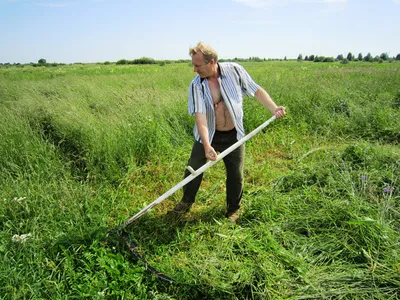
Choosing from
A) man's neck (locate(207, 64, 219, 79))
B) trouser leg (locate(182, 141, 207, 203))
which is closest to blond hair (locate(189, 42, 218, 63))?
man's neck (locate(207, 64, 219, 79))

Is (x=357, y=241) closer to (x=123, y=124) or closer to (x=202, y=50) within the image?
(x=202, y=50)

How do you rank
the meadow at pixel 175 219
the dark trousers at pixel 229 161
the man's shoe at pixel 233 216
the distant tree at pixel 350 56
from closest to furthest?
the meadow at pixel 175 219
the dark trousers at pixel 229 161
the man's shoe at pixel 233 216
the distant tree at pixel 350 56

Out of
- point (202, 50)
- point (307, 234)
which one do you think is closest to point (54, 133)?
point (202, 50)

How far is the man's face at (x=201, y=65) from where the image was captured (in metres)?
1.88

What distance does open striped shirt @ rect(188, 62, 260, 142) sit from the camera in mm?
2007

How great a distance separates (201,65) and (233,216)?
1436 millimetres

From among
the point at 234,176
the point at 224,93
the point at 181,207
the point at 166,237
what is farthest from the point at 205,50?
the point at 166,237

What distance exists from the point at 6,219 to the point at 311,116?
4.99m

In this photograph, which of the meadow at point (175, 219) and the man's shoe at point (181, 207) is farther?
the man's shoe at point (181, 207)

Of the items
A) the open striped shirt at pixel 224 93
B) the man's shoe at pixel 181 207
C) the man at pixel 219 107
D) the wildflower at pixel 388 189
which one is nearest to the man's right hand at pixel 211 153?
the man at pixel 219 107

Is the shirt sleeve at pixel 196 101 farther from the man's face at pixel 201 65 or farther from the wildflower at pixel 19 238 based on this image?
the wildflower at pixel 19 238

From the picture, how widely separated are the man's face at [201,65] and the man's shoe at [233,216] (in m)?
1.34

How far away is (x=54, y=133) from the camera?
3.57 meters

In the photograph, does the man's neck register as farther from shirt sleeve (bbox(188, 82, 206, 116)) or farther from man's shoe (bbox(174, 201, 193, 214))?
man's shoe (bbox(174, 201, 193, 214))
